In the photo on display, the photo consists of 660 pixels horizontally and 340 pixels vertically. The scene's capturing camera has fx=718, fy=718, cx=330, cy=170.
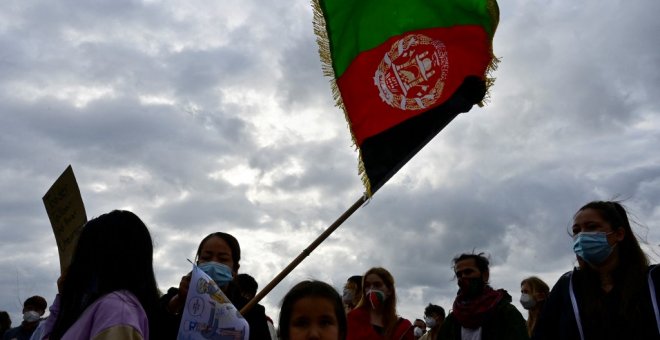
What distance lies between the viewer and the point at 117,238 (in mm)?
3189

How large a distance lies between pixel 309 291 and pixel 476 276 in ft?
9.68

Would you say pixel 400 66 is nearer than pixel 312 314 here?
No

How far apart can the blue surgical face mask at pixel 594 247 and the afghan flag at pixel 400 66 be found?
1.35 m

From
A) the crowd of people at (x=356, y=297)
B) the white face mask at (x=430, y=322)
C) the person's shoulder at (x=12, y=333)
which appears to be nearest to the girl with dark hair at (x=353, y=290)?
the crowd of people at (x=356, y=297)

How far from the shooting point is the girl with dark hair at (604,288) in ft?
14.0

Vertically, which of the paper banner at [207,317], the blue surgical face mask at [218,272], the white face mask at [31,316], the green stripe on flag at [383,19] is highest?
the green stripe on flag at [383,19]

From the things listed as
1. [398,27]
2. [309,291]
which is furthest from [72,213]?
[398,27]

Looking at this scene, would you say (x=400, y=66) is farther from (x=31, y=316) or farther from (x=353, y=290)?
(x=31, y=316)

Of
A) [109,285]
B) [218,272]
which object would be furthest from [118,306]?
[218,272]

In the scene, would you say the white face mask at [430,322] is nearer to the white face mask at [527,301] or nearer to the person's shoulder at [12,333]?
the white face mask at [527,301]

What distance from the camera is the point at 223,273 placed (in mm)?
4375

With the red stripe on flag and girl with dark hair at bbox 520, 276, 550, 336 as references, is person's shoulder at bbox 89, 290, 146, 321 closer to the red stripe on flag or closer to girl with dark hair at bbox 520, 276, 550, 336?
the red stripe on flag

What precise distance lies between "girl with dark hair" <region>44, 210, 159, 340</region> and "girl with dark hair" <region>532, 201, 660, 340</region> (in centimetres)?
265

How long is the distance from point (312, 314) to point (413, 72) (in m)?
2.69
